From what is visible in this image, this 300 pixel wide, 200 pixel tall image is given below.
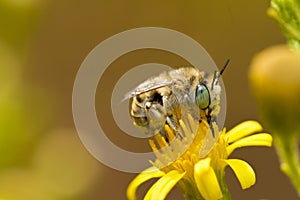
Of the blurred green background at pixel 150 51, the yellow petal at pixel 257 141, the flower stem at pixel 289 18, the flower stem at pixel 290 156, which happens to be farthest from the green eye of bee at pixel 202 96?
the blurred green background at pixel 150 51

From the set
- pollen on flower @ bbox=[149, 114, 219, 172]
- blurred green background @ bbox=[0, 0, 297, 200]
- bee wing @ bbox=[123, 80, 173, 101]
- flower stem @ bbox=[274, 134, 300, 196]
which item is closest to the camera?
flower stem @ bbox=[274, 134, 300, 196]

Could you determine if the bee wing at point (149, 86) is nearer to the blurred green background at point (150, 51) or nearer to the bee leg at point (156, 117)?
the bee leg at point (156, 117)

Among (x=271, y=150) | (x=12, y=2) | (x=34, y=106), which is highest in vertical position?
(x=12, y=2)

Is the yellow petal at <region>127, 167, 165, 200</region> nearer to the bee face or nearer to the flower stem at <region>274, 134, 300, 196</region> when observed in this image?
the bee face

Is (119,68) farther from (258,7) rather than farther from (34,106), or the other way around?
(34,106)

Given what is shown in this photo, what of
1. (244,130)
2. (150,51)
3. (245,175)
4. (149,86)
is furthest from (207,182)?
(150,51)

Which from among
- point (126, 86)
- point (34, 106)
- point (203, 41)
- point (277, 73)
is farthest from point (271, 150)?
point (277, 73)

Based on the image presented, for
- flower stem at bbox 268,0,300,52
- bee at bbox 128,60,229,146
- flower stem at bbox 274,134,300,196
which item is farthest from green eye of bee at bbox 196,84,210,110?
flower stem at bbox 274,134,300,196
